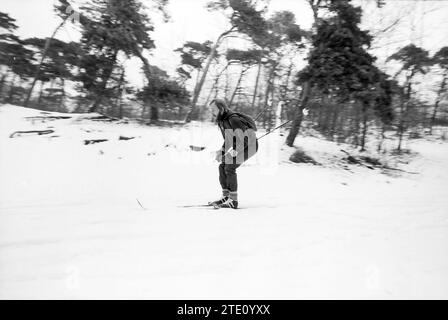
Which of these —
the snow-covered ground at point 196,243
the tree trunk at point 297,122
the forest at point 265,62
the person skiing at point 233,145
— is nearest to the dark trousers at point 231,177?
the person skiing at point 233,145

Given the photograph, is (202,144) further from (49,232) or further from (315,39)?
(49,232)

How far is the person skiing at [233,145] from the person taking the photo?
341 cm

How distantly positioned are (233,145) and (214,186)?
200 cm

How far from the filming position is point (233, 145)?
3.45m

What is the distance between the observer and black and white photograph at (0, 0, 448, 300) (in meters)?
1.52

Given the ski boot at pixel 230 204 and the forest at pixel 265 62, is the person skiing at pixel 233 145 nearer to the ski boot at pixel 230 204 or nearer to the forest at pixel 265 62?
the ski boot at pixel 230 204

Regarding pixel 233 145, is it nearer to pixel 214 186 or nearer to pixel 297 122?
pixel 214 186

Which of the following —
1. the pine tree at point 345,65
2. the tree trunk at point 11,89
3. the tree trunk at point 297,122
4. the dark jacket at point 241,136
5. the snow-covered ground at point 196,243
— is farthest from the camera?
the tree trunk at point 11,89

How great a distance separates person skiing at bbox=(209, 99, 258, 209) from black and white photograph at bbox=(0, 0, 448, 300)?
0.02 metres

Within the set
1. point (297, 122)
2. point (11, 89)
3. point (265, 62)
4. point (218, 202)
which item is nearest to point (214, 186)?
point (218, 202)

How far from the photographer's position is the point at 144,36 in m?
11.4

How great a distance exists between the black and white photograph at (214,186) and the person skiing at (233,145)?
0.02m

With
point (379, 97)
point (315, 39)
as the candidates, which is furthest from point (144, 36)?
point (379, 97)
